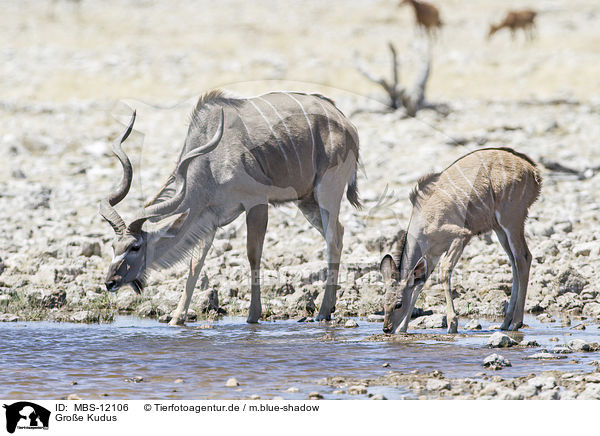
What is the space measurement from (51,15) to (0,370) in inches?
1384

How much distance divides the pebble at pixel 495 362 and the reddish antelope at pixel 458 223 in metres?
1.44

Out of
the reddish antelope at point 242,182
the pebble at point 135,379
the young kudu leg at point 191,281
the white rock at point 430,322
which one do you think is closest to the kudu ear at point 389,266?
the white rock at point 430,322

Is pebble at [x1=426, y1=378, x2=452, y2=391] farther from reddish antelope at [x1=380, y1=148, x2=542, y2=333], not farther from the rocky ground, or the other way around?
reddish antelope at [x1=380, y1=148, x2=542, y2=333]

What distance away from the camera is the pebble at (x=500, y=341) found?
6918mm

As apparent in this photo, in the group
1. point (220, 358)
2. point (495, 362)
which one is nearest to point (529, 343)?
point (495, 362)

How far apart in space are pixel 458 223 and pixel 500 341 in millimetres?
1283

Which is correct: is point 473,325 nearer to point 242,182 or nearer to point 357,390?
point 242,182

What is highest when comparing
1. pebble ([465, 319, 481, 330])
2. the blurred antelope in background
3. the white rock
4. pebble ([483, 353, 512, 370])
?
the blurred antelope in background

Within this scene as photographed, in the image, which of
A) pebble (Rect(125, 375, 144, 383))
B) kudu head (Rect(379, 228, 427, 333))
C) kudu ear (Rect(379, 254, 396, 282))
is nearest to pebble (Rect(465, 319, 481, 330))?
kudu head (Rect(379, 228, 427, 333))

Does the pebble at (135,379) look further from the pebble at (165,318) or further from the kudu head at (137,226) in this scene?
the pebble at (165,318)

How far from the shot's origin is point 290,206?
998cm

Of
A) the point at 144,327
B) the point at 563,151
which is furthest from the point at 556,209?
the point at 144,327

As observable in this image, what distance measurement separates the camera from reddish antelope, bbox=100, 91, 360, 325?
804 cm
